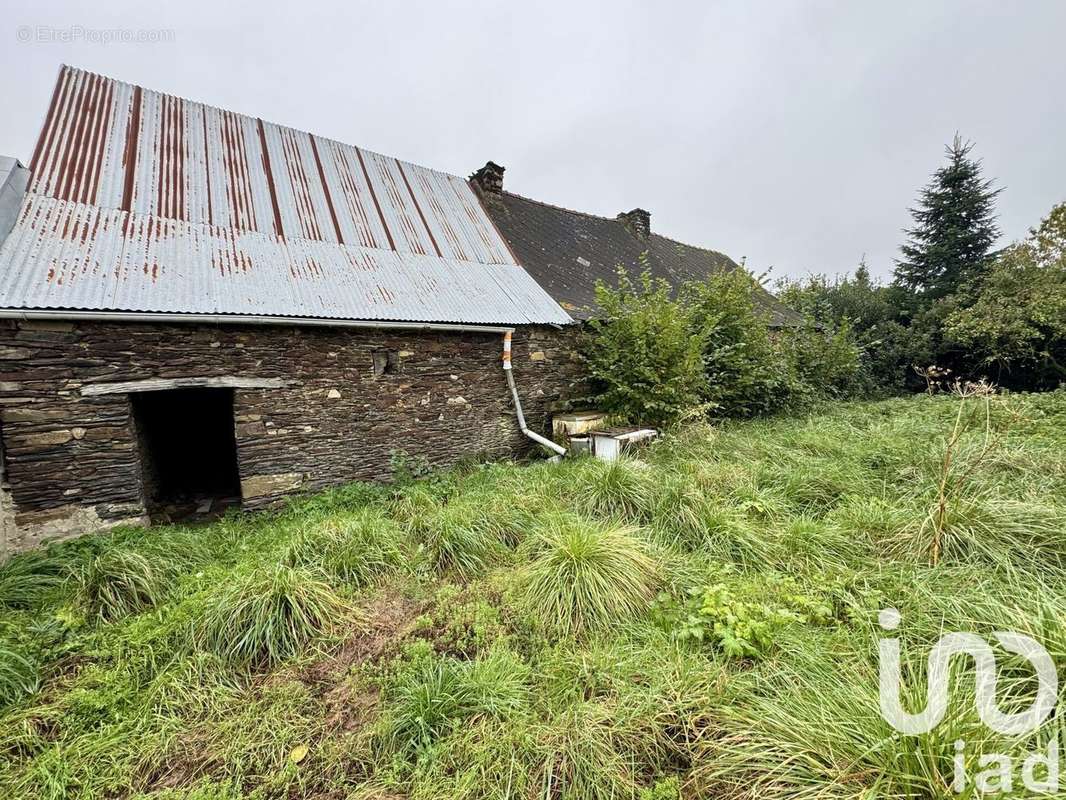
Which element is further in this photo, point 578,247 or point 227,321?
point 578,247

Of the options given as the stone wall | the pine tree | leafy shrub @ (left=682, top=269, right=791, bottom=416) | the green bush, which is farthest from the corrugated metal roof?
the pine tree

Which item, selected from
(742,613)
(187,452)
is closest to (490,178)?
(187,452)

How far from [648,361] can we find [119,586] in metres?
6.77

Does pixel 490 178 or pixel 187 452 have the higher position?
pixel 490 178

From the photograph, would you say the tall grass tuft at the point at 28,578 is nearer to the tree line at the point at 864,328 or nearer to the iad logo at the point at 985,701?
the iad logo at the point at 985,701

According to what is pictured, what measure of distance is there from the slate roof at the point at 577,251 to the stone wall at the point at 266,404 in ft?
6.44

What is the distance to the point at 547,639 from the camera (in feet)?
8.95

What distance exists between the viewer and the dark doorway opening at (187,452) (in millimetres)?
5432

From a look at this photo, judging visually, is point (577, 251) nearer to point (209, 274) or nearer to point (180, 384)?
point (209, 274)

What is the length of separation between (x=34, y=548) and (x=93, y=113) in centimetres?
→ 603

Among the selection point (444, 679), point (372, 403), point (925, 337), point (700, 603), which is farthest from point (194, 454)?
point (925, 337)

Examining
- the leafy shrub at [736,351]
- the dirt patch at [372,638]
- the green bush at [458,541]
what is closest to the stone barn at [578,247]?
the leafy shrub at [736,351]

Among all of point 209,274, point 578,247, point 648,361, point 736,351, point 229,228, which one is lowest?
point 648,361

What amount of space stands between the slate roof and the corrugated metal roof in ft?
3.43
